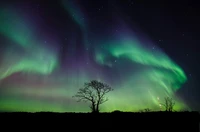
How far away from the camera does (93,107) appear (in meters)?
52.6
